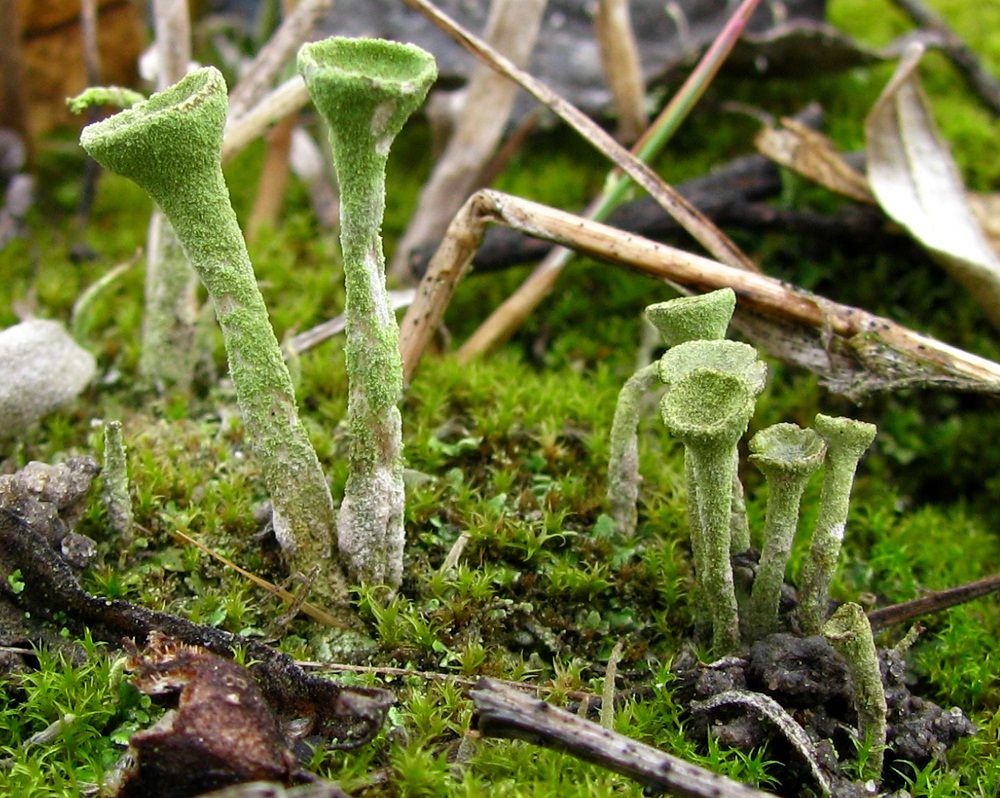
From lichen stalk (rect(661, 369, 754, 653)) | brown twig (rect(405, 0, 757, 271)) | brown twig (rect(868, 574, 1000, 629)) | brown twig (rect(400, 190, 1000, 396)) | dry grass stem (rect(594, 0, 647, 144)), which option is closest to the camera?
lichen stalk (rect(661, 369, 754, 653))

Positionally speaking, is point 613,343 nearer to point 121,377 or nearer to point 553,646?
point 553,646

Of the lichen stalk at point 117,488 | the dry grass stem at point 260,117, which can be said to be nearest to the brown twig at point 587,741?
the lichen stalk at point 117,488

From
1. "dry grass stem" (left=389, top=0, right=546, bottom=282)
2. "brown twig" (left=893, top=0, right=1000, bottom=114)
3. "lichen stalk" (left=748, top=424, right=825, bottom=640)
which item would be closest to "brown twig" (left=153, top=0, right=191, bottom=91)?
"dry grass stem" (left=389, top=0, right=546, bottom=282)

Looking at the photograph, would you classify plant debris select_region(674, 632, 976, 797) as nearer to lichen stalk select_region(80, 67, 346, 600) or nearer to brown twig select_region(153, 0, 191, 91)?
lichen stalk select_region(80, 67, 346, 600)

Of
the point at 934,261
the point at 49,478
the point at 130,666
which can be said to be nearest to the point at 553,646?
the point at 130,666

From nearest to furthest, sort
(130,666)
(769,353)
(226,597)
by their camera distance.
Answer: (130,666), (226,597), (769,353)

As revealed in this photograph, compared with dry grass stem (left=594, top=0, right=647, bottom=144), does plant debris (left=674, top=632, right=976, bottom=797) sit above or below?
below

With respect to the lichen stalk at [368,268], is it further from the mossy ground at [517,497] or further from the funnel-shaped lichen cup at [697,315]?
the funnel-shaped lichen cup at [697,315]

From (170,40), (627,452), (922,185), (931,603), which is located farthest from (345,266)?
(922,185)
